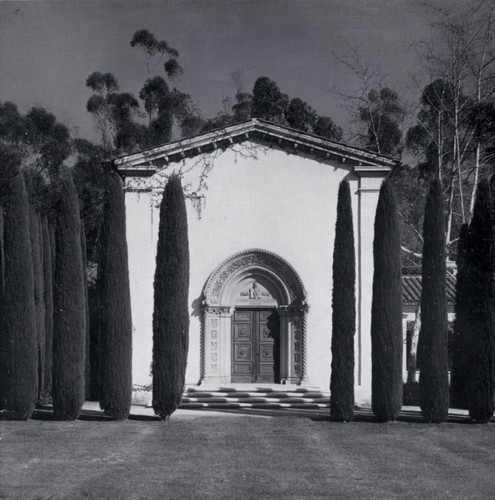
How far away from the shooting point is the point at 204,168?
21266mm

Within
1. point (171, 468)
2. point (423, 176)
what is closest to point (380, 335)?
point (171, 468)

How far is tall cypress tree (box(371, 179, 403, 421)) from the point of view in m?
16.6

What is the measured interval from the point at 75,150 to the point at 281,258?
2118cm

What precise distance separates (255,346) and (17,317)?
7799 mm

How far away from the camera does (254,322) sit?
2191cm

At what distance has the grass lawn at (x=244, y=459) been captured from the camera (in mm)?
10078

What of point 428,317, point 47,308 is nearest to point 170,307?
point 47,308

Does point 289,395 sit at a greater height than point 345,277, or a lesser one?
lesser

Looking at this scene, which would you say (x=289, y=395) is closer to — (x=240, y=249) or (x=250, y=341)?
(x=250, y=341)

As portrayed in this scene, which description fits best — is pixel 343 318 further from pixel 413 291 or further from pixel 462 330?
pixel 413 291

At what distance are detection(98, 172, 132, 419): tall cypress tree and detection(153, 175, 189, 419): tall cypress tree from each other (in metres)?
0.71

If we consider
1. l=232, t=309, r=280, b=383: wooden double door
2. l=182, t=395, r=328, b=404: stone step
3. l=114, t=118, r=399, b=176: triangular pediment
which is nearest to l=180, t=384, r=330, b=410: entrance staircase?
l=182, t=395, r=328, b=404: stone step

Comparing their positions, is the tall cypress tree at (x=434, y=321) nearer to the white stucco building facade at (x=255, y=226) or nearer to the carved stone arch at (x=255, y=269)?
the white stucco building facade at (x=255, y=226)

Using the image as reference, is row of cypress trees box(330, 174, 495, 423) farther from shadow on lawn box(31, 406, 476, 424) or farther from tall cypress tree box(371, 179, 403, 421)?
shadow on lawn box(31, 406, 476, 424)
